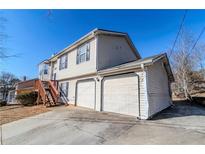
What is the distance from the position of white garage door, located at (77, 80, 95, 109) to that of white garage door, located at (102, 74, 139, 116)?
1407 millimetres

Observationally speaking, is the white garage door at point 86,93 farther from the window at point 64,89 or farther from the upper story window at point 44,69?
the upper story window at point 44,69

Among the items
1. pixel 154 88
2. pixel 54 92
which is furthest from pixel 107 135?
pixel 54 92

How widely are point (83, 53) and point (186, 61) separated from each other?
19312 millimetres

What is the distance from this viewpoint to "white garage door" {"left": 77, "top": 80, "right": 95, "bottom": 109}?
10.9 meters

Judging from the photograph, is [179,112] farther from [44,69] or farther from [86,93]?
[44,69]

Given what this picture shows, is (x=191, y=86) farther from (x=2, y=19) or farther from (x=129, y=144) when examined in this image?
(x=2, y=19)

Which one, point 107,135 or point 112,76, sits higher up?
point 112,76

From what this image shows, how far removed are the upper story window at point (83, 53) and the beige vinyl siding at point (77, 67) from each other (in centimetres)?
37

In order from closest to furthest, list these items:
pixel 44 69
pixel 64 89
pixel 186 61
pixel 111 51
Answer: pixel 111 51 < pixel 64 89 < pixel 44 69 < pixel 186 61

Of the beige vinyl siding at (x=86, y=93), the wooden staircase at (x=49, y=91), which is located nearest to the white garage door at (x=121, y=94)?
the beige vinyl siding at (x=86, y=93)

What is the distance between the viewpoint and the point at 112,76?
370 inches

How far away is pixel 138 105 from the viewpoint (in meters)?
7.60

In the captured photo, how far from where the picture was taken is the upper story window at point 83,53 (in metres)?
11.7

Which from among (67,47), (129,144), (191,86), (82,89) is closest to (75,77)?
(82,89)
